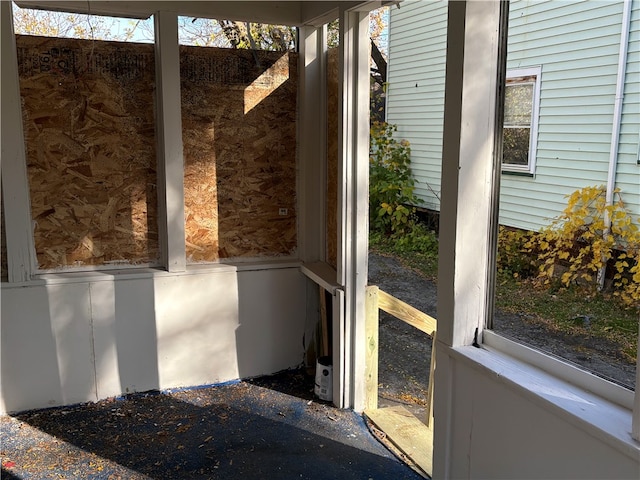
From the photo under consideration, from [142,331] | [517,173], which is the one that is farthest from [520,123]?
[142,331]

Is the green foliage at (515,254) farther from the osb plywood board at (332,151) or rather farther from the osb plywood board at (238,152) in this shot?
the osb plywood board at (238,152)

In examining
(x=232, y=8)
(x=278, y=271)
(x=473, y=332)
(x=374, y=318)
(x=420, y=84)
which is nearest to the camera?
(x=473, y=332)

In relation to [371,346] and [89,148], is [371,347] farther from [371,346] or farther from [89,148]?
[89,148]

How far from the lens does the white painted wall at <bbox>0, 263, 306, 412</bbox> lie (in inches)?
123

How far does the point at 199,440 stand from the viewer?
9.46 feet

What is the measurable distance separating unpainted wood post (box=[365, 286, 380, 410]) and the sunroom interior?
4cm

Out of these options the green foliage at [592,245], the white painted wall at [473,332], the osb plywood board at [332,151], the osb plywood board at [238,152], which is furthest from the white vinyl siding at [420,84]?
the green foliage at [592,245]

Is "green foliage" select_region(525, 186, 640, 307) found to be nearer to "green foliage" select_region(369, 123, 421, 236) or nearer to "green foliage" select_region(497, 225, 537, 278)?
"green foliage" select_region(497, 225, 537, 278)

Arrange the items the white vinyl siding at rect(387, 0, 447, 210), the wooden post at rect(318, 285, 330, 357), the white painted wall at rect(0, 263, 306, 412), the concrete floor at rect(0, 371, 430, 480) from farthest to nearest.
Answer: the white vinyl siding at rect(387, 0, 447, 210), the wooden post at rect(318, 285, 330, 357), the white painted wall at rect(0, 263, 306, 412), the concrete floor at rect(0, 371, 430, 480)

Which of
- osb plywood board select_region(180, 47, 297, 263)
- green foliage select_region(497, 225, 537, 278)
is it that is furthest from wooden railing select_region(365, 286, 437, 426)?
green foliage select_region(497, 225, 537, 278)

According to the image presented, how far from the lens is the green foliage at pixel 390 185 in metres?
5.20

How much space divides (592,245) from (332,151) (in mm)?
2192

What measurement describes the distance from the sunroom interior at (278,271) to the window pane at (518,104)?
63 mm

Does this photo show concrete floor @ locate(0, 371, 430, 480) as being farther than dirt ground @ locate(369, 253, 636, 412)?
Yes
